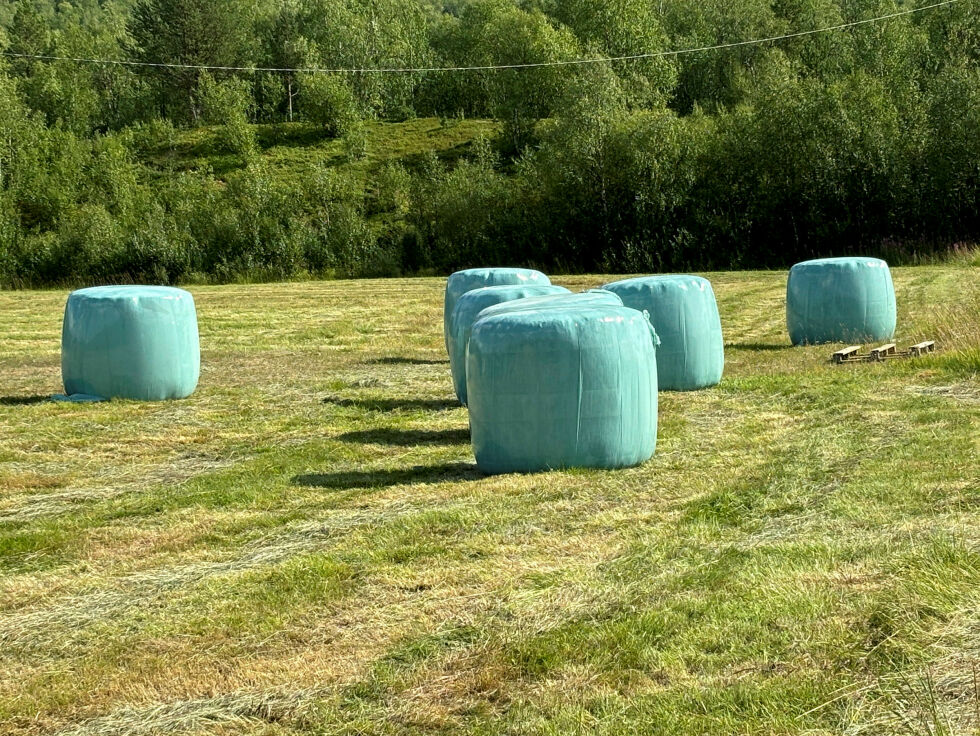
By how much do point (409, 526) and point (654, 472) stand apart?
6.56 feet

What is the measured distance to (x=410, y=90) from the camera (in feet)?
276

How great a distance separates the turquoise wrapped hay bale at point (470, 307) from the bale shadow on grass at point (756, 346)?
464 cm

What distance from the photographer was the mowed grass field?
4.55 m

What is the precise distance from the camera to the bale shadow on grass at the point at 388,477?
28.3 feet

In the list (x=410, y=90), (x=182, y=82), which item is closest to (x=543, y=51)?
(x=410, y=90)

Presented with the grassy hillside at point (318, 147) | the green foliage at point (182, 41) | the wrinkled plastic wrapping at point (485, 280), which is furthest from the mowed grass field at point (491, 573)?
the green foliage at point (182, 41)

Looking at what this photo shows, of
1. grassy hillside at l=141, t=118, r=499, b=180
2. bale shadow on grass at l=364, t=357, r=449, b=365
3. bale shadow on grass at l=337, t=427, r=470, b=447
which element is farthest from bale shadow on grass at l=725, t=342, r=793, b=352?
grassy hillside at l=141, t=118, r=499, b=180

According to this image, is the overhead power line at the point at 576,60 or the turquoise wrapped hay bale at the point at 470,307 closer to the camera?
the turquoise wrapped hay bale at the point at 470,307

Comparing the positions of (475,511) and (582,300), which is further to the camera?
(582,300)

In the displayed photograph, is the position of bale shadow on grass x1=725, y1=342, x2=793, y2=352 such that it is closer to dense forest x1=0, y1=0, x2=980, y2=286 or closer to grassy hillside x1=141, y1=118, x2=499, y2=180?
dense forest x1=0, y1=0, x2=980, y2=286

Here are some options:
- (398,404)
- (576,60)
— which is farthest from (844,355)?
(576,60)

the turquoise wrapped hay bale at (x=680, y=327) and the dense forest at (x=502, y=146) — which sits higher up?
the dense forest at (x=502, y=146)

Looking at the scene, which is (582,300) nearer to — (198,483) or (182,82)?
(198,483)

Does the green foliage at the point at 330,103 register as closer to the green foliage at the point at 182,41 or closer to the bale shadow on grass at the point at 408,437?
the green foliage at the point at 182,41
